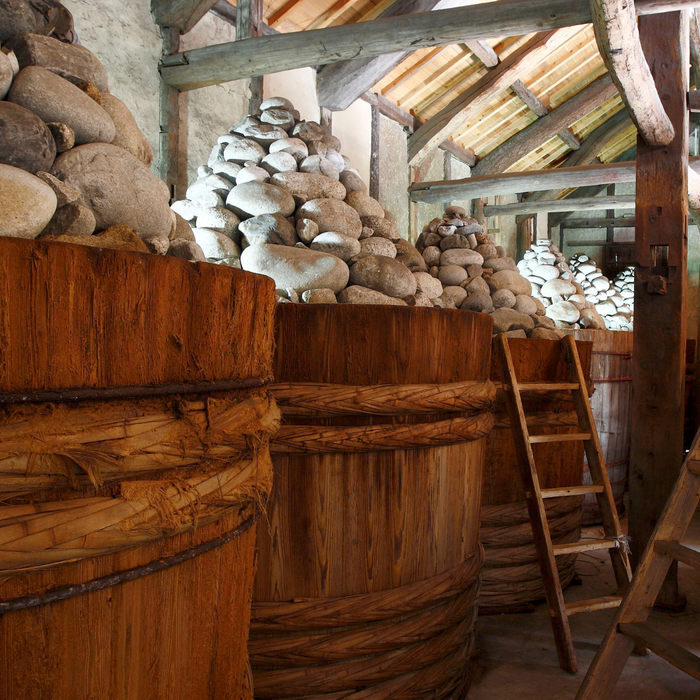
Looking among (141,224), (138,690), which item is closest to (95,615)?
(138,690)

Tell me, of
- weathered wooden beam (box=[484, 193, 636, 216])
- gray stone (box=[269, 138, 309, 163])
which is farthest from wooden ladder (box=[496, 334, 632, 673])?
weathered wooden beam (box=[484, 193, 636, 216])

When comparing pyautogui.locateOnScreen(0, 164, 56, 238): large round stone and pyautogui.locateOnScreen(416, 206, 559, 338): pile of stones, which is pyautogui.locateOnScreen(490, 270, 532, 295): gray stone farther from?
pyautogui.locateOnScreen(0, 164, 56, 238): large round stone

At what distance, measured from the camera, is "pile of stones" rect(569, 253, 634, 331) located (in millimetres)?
11781

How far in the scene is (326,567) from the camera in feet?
5.55

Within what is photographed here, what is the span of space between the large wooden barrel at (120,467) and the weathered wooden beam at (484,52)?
8660 mm

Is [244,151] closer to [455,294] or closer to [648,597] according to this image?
[455,294]

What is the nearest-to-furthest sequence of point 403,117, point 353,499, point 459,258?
point 353,499 → point 459,258 → point 403,117

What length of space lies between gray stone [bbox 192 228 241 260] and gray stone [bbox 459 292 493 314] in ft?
8.20

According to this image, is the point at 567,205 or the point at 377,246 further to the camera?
the point at 567,205

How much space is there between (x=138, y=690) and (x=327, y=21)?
767 cm

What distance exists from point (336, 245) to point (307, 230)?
0.94 feet

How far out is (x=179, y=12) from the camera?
5926 mm

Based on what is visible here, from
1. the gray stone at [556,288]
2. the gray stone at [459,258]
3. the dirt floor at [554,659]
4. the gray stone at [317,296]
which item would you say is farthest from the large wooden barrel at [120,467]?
the gray stone at [556,288]

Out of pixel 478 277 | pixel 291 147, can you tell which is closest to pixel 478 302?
pixel 478 277
